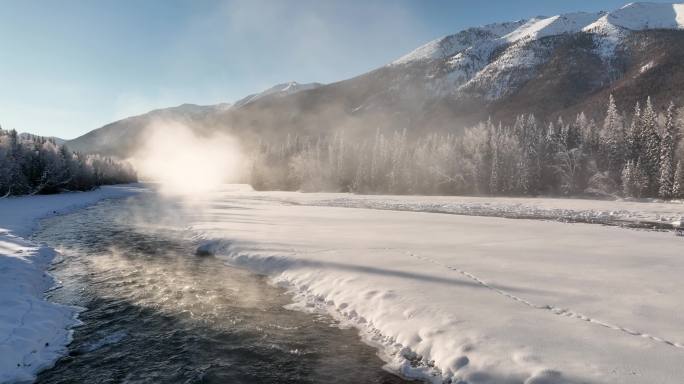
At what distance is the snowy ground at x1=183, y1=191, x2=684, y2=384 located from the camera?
8.28m

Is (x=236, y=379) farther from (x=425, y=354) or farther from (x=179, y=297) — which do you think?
(x=179, y=297)

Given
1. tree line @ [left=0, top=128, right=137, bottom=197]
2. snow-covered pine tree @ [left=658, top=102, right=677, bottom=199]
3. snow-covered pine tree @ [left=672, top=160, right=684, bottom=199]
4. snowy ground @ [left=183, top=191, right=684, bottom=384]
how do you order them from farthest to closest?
1. tree line @ [left=0, top=128, right=137, bottom=197]
2. snow-covered pine tree @ [left=658, top=102, right=677, bottom=199]
3. snow-covered pine tree @ [left=672, top=160, right=684, bottom=199]
4. snowy ground @ [left=183, top=191, right=684, bottom=384]

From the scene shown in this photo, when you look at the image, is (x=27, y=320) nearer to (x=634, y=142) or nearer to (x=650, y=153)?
(x=650, y=153)

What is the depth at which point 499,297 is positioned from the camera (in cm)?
1233

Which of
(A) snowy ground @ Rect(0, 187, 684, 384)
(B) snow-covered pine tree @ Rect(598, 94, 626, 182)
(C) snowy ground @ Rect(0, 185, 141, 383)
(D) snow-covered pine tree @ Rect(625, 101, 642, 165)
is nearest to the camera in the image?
(A) snowy ground @ Rect(0, 187, 684, 384)

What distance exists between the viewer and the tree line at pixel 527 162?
66.2 meters

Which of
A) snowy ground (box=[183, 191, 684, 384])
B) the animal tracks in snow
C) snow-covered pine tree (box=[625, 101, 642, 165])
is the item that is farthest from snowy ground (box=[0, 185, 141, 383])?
snow-covered pine tree (box=[625, 101, 642, 165])

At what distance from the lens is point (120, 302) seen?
14.3 m

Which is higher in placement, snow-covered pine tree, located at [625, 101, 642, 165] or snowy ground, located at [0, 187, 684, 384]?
snow-covered pine tree, located at [625, 101, 642, 165]

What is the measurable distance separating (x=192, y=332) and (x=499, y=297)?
33.1 ft

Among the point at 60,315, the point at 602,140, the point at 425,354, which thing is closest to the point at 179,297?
the point at 60,315

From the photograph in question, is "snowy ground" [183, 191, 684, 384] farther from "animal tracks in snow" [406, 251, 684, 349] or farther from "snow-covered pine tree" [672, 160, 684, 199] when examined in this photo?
"snow-covered pine tree" [672, 160, 684, 199]

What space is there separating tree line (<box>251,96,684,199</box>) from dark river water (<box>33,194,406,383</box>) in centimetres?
7235

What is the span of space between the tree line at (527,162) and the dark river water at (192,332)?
237 ft
